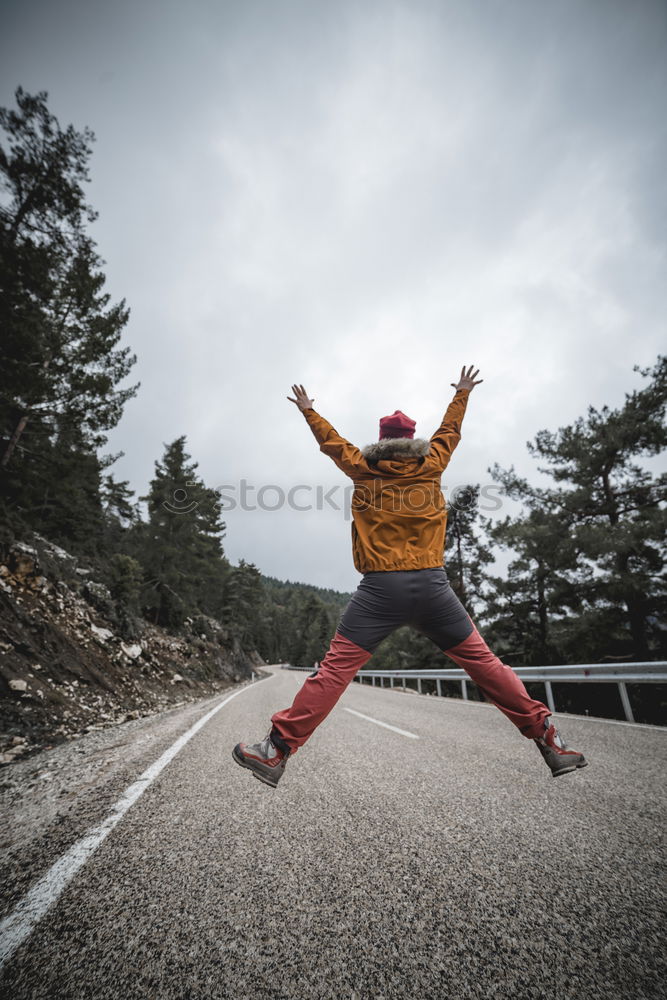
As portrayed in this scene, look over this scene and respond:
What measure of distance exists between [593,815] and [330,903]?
1.87 m

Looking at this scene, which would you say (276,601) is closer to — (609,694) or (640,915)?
(609,694)

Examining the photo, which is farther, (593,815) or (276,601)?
(276,601)

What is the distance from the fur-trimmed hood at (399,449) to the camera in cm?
250

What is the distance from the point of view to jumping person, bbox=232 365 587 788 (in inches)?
83.7

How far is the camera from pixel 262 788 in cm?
299

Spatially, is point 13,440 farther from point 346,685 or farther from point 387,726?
point 346,685

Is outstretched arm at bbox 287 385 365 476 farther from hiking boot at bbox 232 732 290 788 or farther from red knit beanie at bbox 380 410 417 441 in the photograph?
hiking boot at bbox 232 732 290 788

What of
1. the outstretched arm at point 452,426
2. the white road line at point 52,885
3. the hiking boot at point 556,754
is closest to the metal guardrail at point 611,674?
the hiking boot at point 556,754

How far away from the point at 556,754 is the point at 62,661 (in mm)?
7684

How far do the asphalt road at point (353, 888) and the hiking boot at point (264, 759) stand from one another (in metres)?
0.38

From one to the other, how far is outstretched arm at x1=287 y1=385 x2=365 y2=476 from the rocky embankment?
16.2 feet

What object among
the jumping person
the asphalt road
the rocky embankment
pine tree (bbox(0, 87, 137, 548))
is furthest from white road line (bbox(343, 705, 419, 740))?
pine tree (bbox(0, 87, 137, 548))

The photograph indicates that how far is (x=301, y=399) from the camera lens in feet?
9.32

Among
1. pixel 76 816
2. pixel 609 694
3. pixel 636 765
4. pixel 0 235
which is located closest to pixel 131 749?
pixel 76 816
